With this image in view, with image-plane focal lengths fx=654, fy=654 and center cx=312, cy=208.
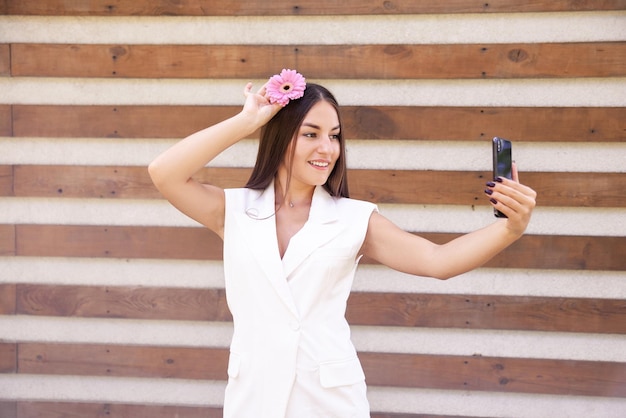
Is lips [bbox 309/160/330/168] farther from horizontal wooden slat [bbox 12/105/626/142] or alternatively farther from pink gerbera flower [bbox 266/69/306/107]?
horizontal wooden slat [bbox 12/105/626/142]

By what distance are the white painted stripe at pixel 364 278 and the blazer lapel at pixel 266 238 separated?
3.92 feet

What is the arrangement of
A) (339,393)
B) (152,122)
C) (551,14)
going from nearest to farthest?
(339,393) → (551,14) → (152,122)

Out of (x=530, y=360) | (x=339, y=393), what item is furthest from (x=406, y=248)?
(x=530, y=360)

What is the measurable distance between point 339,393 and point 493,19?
2038 millimetres

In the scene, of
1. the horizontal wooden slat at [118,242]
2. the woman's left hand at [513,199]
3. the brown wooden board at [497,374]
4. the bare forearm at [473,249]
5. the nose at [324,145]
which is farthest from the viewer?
the horizontal wooden slat at [118,242]

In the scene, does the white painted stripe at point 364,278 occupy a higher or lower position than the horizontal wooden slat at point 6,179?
lower

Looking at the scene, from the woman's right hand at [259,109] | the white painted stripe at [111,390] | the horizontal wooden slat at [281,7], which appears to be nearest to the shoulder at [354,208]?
the woman's right hand at [259,109]

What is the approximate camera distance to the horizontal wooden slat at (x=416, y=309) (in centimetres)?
325

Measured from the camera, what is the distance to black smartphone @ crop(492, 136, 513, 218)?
1.90 meters

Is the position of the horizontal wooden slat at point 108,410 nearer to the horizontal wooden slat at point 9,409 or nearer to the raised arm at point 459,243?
the horizontal wooden slat at point 9,409

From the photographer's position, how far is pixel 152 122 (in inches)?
133

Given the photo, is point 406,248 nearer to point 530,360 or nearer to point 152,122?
point 530,360

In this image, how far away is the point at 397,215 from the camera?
10.8 feet

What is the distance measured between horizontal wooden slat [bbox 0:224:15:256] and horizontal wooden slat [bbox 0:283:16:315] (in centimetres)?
18
